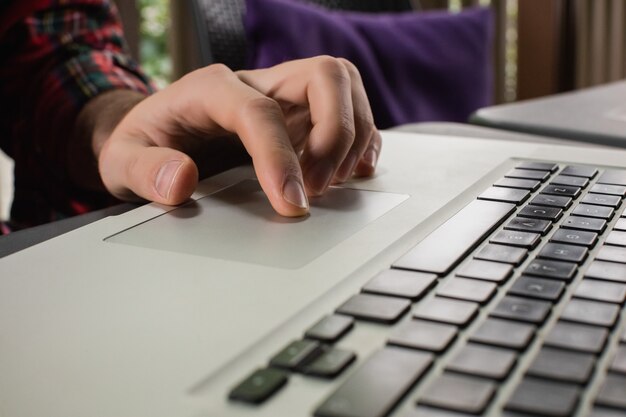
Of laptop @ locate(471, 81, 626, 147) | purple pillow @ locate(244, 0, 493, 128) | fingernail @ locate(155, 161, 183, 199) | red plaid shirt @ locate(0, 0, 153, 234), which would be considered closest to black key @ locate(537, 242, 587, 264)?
fingernail @ locate(155, 161, 183, 199)

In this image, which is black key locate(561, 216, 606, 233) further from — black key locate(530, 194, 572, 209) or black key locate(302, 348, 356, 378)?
black key locate(302, 348, 356, 378)

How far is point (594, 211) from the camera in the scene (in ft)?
1.35

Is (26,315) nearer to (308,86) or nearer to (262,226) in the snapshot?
(262,226)

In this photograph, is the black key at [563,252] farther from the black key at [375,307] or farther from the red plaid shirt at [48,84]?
the red plaid shirt at [48,84]

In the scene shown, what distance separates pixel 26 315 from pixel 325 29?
3.57ft

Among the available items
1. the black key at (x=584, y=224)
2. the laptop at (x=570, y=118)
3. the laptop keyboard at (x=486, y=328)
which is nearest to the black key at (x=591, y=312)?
the laptop keyboard at (x=486, y=328)

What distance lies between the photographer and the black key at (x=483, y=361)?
0.76 ft

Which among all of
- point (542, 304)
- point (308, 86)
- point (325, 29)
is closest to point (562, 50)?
point (325, 29)

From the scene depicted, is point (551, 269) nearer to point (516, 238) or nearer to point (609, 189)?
point (516, 238)

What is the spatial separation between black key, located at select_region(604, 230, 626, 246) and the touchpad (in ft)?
0.39

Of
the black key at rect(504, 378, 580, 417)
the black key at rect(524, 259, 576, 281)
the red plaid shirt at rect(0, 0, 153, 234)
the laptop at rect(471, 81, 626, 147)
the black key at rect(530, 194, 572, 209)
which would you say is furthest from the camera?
the red plaid shirt at rect(0, 0, 153, 234)

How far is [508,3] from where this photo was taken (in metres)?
2.49

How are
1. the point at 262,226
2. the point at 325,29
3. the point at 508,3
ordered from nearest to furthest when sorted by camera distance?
1. the point at 262,226
2. the point at 325,29
3. the point at 508,3

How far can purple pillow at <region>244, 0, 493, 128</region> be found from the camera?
1250 millimetres
